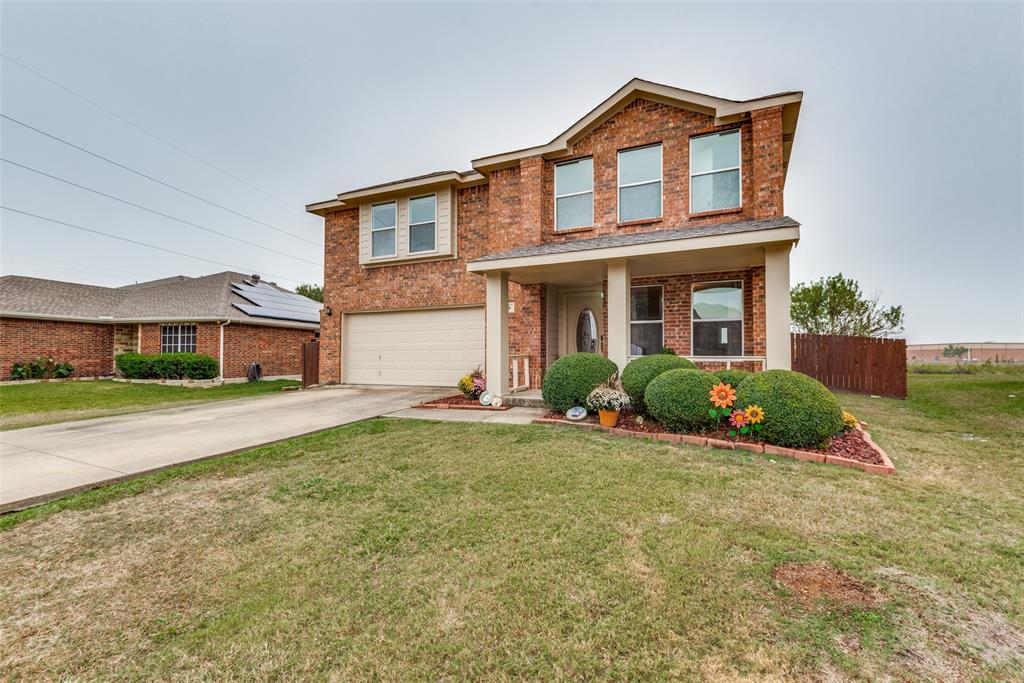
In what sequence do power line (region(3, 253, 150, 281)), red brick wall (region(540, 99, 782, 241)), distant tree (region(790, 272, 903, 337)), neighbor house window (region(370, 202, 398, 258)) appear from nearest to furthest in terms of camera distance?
red brick wall (region(540, 99, 782, 241)), neighbor house window (region(370, 202, 398, 258)), distant tree (region(790, 272, 903, 337)), power line (region(3, 253, 150, 281))

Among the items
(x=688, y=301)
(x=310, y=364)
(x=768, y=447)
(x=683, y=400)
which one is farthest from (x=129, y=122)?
(x=768, y=447)

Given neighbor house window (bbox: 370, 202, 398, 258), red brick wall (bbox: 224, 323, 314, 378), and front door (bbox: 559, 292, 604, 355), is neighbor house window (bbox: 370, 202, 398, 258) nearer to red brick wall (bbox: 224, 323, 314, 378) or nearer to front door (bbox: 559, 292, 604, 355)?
front door (bbox: 559, 292, 604, 355)

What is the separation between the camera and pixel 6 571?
254 cm

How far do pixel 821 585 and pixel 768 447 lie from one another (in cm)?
304

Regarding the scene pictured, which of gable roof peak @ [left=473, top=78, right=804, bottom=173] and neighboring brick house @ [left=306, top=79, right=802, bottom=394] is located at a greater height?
gable roof peak @ [left=473, top=78, right=804, bottom=173]

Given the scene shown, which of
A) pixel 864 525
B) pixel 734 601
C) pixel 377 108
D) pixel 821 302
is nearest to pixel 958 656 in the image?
pixel 734 601

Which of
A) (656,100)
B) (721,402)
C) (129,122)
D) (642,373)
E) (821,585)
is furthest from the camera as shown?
(129,122)

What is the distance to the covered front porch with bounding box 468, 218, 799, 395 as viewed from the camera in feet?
22.4

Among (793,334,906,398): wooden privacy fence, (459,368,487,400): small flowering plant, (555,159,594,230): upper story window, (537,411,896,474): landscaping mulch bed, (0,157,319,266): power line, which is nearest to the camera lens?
(537,411,896,474): landscaping mulch bed

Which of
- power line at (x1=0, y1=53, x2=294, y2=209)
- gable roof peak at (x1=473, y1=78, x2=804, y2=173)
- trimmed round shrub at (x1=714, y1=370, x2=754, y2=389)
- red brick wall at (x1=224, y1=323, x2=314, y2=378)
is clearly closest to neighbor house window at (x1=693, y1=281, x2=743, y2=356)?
trimmed round shrub at (x1=714, y1=370, x2=754, y2=389)

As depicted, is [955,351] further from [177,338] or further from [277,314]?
[177,338]

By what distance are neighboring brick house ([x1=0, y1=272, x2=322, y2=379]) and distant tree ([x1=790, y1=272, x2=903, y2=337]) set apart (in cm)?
2598

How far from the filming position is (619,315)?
778 centimetres

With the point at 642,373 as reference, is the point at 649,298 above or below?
above
